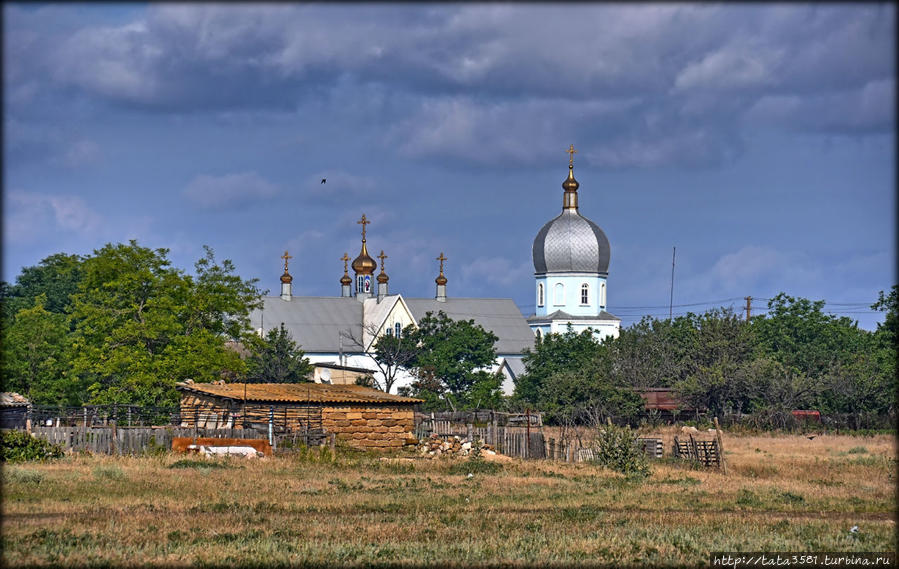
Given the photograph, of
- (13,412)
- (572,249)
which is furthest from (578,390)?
(572,249)

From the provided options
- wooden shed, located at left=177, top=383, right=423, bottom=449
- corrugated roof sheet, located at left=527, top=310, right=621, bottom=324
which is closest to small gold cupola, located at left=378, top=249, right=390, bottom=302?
corrugated roof sheet, located at left=527, top=310, right=621, bottom=324

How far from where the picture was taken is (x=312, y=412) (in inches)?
1937

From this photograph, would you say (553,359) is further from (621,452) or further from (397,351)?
(621,452)

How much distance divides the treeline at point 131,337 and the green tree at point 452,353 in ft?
102

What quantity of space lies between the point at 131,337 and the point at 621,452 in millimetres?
27082

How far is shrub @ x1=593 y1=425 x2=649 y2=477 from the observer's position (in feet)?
129

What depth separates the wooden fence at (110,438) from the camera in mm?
41719

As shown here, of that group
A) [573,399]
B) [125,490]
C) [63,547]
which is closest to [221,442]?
[125,490]

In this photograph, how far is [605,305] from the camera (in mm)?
130000

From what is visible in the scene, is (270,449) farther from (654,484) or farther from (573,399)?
(573,399)

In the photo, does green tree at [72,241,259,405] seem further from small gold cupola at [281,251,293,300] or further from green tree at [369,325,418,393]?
small gold cupola at [281,251,293,300]

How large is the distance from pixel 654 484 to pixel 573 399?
126 feet

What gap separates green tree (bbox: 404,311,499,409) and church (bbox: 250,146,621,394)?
45.7 feet

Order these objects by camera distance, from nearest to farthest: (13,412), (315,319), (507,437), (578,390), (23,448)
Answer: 1. (23,448)
2. (507,437)
3. (13,412)
4. (578,390)
5. (315,319)
